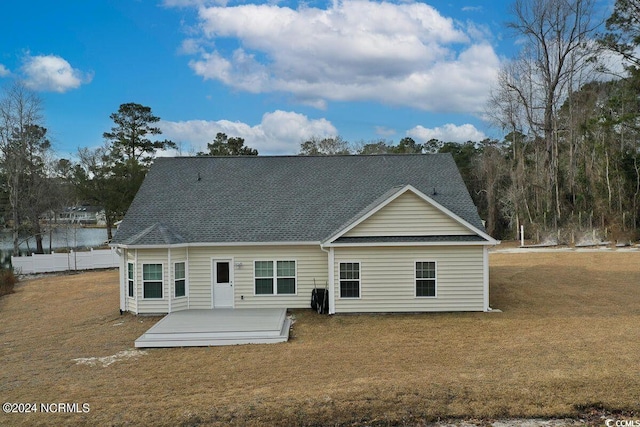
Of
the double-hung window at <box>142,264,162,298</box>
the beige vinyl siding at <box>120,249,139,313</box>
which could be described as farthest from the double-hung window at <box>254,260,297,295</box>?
the beige vinyl siding at <box>120,249,139,313</box>

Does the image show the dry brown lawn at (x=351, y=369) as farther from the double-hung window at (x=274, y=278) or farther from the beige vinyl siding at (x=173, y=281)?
the beige vinyl siding at (x=173, y=281)

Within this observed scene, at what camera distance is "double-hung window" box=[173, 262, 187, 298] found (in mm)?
15323

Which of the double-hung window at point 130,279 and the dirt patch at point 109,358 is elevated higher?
the double-hung window at point 130,279

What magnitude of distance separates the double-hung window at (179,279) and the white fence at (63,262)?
50.7ft

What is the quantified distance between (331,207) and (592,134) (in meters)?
32.0

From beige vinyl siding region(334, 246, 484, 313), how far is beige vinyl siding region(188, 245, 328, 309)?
1.29 m

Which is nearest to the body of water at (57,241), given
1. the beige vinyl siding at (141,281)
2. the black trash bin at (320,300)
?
the beige vinyl siding at (141,281)

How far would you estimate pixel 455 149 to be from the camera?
192 feet

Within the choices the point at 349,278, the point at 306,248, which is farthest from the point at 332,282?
the point at 306,248

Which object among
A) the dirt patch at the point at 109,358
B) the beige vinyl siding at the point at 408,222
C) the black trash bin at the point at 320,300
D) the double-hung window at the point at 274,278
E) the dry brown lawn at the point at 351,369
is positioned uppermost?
the beige vinyl siding at the point at 408,222

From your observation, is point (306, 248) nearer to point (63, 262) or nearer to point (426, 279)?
point (426, 279)

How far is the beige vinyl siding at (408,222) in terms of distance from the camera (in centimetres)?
1484

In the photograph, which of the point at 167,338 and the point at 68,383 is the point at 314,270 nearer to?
the point at 167,338

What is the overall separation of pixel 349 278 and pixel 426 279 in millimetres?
2555
